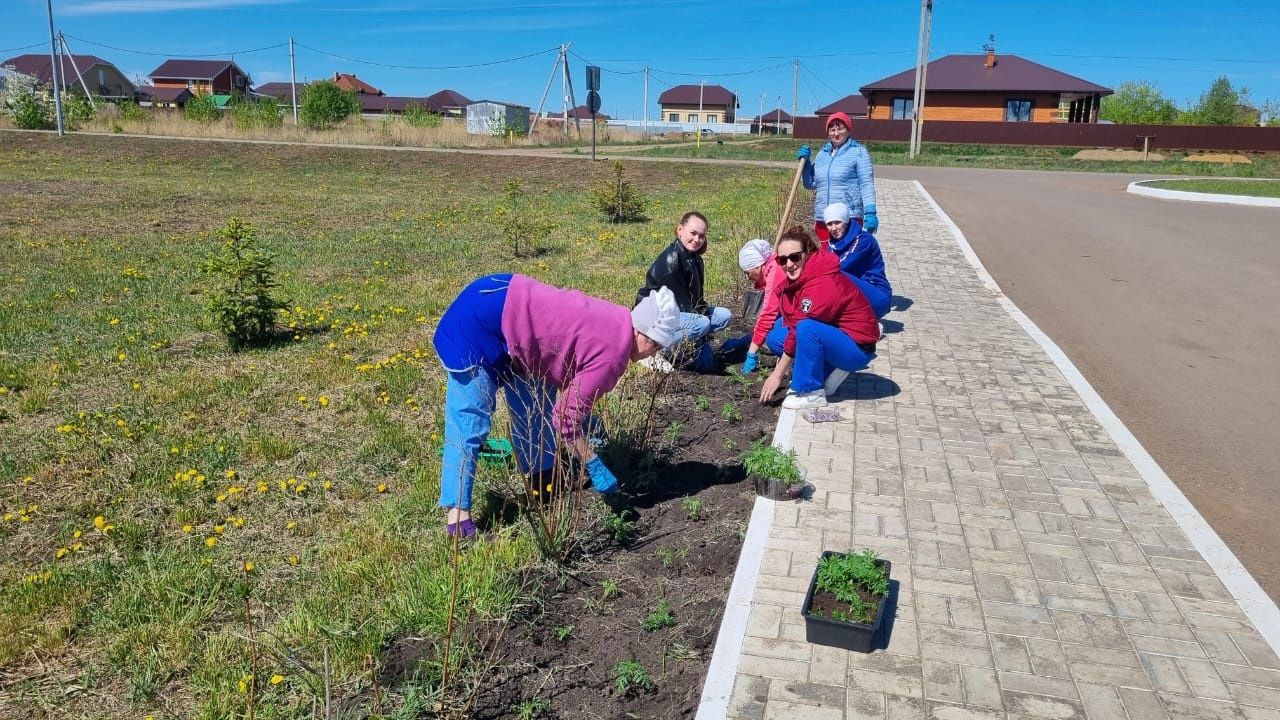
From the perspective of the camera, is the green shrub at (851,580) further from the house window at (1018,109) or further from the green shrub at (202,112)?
the house window at (1018,109)


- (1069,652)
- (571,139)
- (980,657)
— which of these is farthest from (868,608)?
(571,139)

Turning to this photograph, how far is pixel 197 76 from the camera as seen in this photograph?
85.1 meters

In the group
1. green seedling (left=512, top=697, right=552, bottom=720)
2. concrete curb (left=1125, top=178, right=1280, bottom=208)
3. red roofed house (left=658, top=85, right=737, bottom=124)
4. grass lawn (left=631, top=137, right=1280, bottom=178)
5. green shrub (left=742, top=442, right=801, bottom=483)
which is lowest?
green seedling (left=512, top=697, right=552, bottom=720)

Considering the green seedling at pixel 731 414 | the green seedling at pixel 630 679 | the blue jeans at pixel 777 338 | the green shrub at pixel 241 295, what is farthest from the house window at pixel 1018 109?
the green seedling at pixel 630 679

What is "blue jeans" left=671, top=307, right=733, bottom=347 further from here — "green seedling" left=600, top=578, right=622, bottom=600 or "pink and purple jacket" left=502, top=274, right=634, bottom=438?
"green seedling" left=600, top=578, right=622, bottom=600

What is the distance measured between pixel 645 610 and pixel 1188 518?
2.75 m

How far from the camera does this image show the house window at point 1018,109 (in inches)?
1986

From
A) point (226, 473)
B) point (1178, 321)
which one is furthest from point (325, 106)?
point (226, 473)

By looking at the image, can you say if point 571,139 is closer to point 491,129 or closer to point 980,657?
point 491,129

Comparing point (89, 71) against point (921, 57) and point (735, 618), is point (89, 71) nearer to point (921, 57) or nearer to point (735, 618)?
point (921, 57)

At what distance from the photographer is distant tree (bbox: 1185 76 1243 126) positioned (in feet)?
253

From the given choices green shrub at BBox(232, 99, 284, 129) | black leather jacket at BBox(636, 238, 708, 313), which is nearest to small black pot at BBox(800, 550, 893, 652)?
black leather jacket at BBox(636, 238, 708, 313)

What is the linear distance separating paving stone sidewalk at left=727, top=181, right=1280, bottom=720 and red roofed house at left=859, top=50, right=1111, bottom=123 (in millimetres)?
47099

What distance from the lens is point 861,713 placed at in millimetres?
2881
